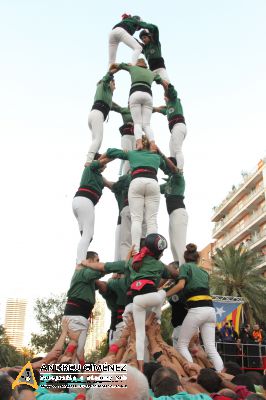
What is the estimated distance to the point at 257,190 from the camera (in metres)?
40.4

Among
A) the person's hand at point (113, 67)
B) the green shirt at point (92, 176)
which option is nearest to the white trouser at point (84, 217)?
the green shirt at point (92, 176)

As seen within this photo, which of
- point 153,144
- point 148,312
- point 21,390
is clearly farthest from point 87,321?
point 21,390

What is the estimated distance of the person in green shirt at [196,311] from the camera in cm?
677

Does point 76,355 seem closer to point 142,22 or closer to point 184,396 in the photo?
point 184,396

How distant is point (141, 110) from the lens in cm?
908

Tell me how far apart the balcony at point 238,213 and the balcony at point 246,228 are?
108 centimetres

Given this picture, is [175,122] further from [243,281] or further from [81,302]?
[243,281]

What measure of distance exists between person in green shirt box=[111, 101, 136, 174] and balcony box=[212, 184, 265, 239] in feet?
102

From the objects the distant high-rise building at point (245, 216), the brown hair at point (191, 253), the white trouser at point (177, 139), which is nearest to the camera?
the brown hair at point (191, 253)

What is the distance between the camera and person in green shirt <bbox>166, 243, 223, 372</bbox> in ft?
22.2

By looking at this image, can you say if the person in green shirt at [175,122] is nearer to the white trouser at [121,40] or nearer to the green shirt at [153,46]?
the white trouser at [121,40]

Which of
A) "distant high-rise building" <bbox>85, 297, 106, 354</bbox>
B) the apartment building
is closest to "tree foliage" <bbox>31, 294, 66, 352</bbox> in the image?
"distant high-rise building" <bbox>85, 297, 106, 354</bbox>

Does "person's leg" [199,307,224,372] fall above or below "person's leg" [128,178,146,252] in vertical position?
below

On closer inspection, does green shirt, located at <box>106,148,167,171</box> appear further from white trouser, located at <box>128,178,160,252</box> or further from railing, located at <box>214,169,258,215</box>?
railing, located at <box>214,169,258,215</box>
